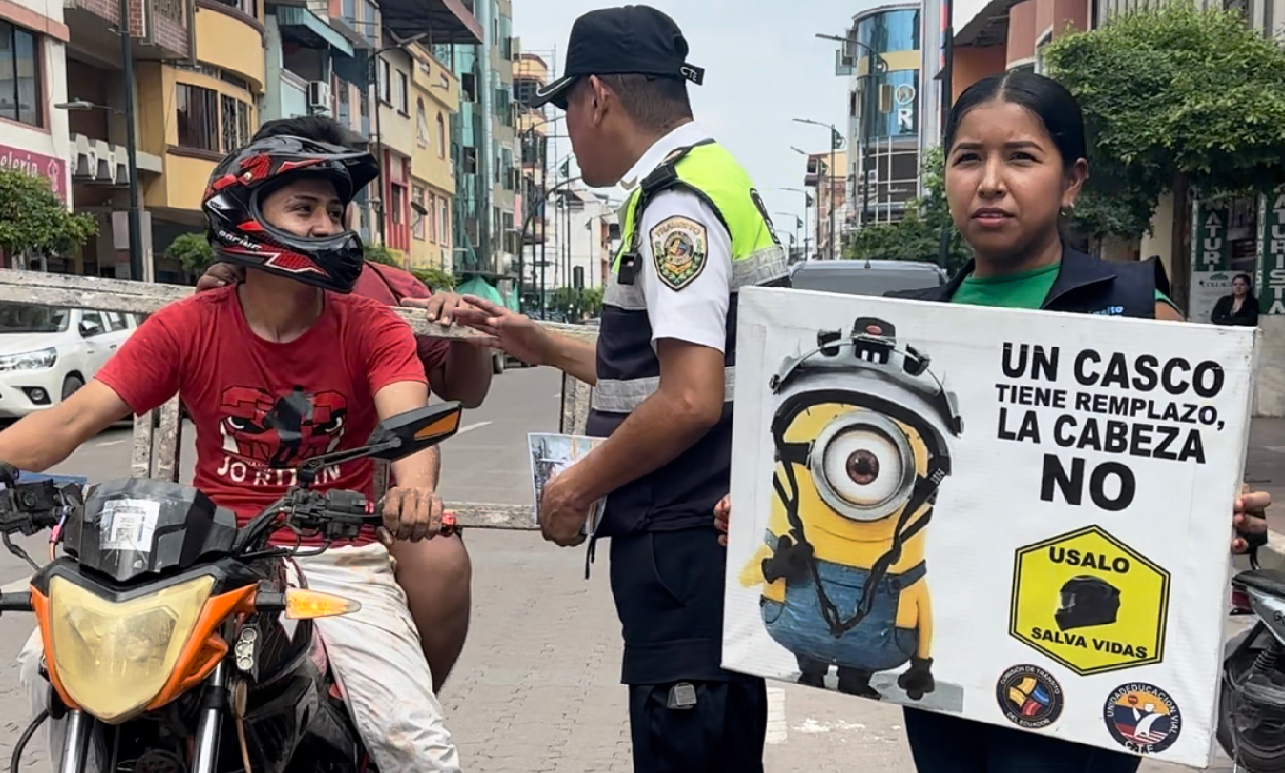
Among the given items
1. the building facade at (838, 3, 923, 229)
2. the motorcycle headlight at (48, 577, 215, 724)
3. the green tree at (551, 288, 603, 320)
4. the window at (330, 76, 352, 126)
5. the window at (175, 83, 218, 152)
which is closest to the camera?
the motorcycle headlight at (48, 577, 215, 724)

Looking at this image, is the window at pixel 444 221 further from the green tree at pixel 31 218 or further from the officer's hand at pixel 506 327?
the officer's hand at pixel 506 327

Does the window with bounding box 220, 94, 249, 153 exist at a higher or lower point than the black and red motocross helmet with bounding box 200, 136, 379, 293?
higher

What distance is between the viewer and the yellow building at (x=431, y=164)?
54375 millimetres

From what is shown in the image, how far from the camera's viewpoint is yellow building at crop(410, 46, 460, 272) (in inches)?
2141

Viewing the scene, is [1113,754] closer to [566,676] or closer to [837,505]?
[837,505]

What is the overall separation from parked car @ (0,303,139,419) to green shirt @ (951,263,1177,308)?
13254mm

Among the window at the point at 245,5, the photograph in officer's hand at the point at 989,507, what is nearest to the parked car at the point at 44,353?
the photograph in officer's hand at the point at 989,507

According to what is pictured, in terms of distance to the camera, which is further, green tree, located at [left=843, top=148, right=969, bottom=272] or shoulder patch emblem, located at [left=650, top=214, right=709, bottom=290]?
green tree, located at [left=843, top=148, right=969, bottom=272]

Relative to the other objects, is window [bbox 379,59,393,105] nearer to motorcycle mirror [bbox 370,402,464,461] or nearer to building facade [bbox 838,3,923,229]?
building facade [bbox 838,3,923,229]

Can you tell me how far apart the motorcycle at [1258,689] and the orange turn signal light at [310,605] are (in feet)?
6.57

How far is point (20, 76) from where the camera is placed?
940 inches

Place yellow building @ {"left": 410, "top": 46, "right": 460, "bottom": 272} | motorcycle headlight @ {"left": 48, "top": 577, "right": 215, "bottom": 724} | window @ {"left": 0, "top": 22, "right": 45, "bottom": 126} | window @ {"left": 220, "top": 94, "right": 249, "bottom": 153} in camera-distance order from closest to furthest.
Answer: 1. motorcycle headlight @ {"left": 48, "top": 577, "right": 215, "bottom": 724}
2. window @ {"left": 0, "top": 22, "right": 45, "bottom": 126}
3. window @ {"left": 220, "top": 94, "right": 249, "bottom": 153}
4. yellow building @ {"left": 410, "top": 46, "right": 460, "bottom": 272}

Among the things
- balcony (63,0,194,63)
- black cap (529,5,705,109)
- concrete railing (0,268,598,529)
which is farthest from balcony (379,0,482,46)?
black cap (529,5,705,109)

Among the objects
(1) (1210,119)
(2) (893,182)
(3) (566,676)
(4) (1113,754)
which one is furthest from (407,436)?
(2) (893,182)
